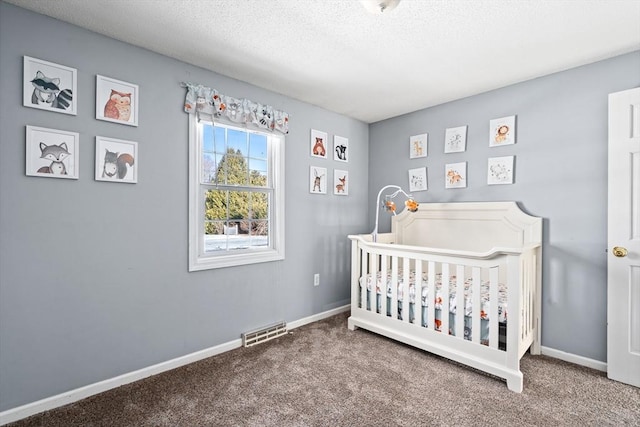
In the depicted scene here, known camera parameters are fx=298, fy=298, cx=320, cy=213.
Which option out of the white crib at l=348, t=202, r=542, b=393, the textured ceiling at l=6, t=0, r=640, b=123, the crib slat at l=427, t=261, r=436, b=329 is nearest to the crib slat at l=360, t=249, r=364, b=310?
the white crib at l=348, t=202, r=542, b=393

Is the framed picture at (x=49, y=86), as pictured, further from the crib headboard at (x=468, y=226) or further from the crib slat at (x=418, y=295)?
the crib headboard at (x=468, y=226)

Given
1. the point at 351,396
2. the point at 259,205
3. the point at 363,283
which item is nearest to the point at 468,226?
the point at 363,283

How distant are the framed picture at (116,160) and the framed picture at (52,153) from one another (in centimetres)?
11

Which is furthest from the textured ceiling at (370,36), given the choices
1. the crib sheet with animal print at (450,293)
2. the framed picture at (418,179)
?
the crib sheet with animal print at (450,293)

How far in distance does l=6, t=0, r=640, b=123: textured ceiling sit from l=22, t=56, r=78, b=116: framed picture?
30 centimetres

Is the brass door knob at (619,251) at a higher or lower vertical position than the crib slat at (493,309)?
higher

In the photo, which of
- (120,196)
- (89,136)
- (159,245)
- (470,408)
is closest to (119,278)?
(159,245)

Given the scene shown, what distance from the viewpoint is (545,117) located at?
2395 millimetres

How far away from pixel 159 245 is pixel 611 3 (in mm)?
3039

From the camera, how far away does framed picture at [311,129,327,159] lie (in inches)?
121

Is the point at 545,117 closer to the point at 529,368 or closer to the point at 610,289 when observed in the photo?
the point at 610,289

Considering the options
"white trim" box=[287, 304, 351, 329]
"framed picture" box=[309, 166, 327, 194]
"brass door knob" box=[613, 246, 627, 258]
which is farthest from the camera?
"framed picture" box=[309, 166, 327, 194]

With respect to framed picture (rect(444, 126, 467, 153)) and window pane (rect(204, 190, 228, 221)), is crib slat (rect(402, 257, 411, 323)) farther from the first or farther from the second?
window pane (rect(204, 190, 228, 221))

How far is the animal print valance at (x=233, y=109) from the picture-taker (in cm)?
224
